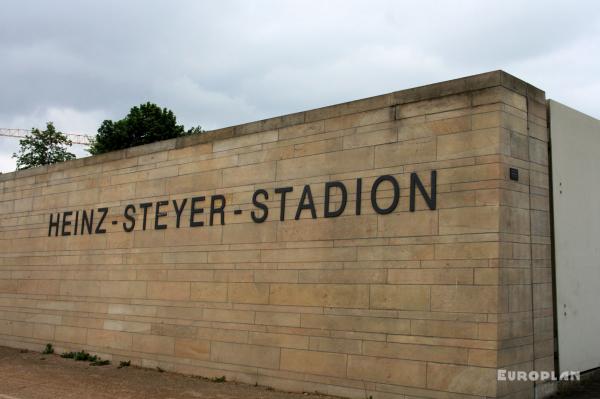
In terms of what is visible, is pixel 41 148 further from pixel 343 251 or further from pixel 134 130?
pixel 343 251

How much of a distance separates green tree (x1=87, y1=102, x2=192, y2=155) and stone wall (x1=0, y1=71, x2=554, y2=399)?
15739 millimetres

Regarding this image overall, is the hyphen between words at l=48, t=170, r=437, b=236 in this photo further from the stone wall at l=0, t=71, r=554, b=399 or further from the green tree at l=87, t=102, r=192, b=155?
the green tree at l=87, t=102, r=192, b=155

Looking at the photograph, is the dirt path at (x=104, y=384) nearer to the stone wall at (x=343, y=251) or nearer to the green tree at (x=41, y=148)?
the stone wall at (x=343, y=251)

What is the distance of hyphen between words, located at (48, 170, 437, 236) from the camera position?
8398 millimetres

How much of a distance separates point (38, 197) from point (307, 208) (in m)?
8.59

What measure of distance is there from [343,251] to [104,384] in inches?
186

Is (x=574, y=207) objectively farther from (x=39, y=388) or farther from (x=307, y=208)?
(x=39, y=388)

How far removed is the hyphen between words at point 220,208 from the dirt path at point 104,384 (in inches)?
108

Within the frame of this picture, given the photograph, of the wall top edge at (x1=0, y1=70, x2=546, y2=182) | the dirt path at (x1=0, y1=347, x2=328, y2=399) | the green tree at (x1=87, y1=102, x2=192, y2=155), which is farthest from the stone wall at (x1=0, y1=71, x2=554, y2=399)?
the green tree at (x1=87, y1=102, x2=192, y2=155)

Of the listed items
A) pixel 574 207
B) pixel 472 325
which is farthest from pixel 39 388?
pixel 574 207

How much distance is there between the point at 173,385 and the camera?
9781 mm

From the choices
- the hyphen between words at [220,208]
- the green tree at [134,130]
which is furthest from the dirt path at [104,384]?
the green tree at [134,130]

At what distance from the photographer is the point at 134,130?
2828 centimetres

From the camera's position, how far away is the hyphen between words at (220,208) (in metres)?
8.40
